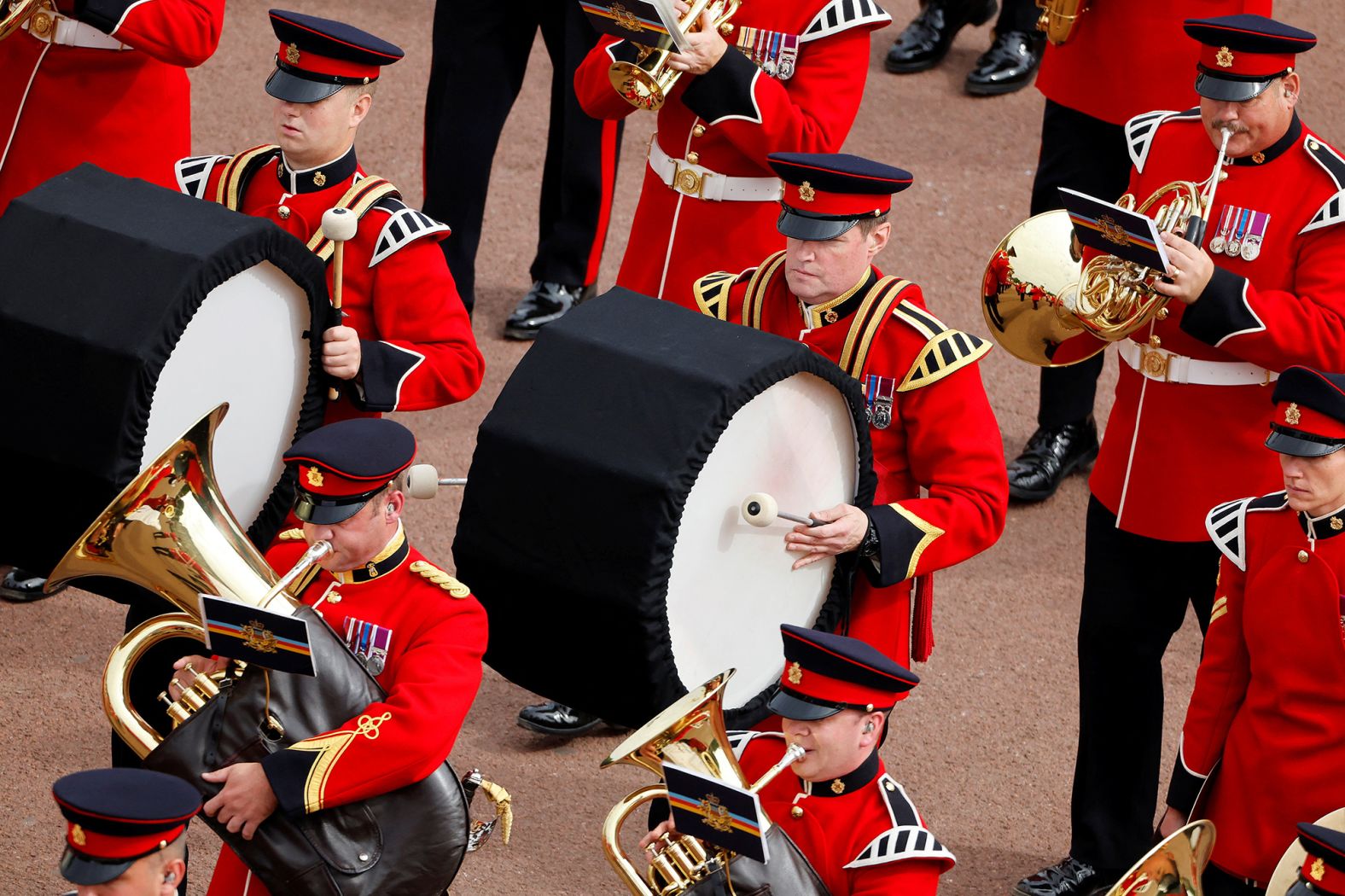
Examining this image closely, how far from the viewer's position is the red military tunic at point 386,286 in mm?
4930

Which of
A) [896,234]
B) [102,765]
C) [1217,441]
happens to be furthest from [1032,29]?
[102,765]

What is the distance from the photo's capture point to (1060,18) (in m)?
6.41

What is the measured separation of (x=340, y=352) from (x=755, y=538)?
103cm

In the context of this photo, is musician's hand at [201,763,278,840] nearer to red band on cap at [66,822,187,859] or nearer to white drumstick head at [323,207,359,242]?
red band on cap at [66,822,187,859]

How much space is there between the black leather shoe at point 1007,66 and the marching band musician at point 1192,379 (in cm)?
437

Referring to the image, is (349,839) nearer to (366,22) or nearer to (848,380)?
(848,380)

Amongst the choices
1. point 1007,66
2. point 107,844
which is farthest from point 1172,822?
point 1007,66

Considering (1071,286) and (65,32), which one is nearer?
(1071,286)

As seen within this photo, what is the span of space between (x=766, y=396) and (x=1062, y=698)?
2397 millimetres

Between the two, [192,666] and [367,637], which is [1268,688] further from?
[192,666]

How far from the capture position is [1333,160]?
4.93 metres

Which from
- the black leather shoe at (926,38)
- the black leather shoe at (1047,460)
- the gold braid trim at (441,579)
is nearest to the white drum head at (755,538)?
the gold braid trim at (441,579)

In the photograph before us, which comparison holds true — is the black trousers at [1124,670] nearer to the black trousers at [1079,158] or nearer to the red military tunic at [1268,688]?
the red military tunic at [1268,688]

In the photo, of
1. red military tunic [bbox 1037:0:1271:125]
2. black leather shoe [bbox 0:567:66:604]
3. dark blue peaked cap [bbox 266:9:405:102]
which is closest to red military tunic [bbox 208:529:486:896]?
dark blue peaked cap [bbox 266:9:405:102]
